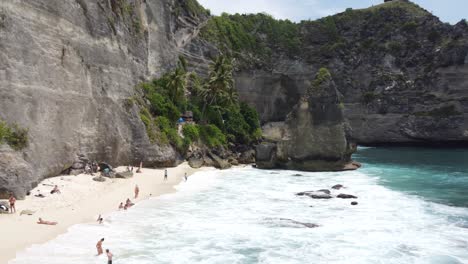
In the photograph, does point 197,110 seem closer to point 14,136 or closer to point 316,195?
point 316,195

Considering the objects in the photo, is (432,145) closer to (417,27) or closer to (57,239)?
(417,27)

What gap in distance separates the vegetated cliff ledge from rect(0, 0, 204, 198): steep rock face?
1152 inches

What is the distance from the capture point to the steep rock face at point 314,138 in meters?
51.0

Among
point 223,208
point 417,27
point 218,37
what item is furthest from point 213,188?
point 417,27

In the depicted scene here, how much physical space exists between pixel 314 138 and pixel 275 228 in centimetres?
2855

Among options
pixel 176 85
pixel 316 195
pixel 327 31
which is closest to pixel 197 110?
pixel 176 85

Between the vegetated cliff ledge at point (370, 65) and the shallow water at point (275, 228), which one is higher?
the vegetated cliff ledge at point (370, 65)

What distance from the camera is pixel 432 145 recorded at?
299 ft

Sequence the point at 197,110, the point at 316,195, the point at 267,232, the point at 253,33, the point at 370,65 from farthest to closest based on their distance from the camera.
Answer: the point at 370,65, the point at 253,33, the point at 197,110, the point at 316,195, the point at 267,232

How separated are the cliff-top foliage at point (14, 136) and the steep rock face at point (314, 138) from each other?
29.8 meters

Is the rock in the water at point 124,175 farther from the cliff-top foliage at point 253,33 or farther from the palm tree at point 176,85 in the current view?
the cliff-top foliage at point 253,33

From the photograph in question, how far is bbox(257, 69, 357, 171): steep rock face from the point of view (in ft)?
167

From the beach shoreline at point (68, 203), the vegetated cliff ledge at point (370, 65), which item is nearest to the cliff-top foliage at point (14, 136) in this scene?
the beach shoreline at point (68, 203)

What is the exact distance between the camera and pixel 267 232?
23.2 m
